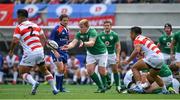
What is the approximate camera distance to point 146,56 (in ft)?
62.4

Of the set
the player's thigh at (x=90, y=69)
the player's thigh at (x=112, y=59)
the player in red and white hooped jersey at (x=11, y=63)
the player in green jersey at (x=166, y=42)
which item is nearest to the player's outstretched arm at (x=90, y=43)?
the player's thigh at (x=90, y=69)

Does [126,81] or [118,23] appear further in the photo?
[118,23]

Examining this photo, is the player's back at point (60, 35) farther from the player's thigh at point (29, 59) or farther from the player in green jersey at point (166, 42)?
the player in green jersey at point (166, 42)

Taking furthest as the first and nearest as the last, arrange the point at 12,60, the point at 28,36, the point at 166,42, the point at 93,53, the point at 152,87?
the point at 12,60 < the point at 166,42 < the point at 93,53 < the point at 152,87 < the point at 28,36

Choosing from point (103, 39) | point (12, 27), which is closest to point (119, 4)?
point (12, 27)

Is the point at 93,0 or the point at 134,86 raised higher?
the point at 93,0

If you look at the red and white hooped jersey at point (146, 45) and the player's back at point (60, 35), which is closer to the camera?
the red and white hooped jersey at point (146, 45)

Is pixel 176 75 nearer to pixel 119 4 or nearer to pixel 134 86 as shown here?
pixel 134 86

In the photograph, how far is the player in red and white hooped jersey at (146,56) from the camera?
18812 millimetres

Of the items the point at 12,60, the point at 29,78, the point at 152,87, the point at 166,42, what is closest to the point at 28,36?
the point at 29,78

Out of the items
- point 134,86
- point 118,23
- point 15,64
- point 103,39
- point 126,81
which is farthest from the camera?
point 118,23

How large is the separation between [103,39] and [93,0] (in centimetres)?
1132

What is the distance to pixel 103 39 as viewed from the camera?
23078 millimetres

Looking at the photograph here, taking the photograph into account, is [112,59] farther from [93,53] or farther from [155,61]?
[155,61]
